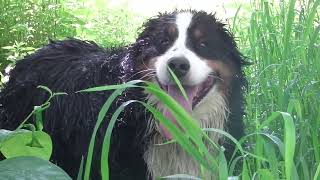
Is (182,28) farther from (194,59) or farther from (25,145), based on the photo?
(25,145)

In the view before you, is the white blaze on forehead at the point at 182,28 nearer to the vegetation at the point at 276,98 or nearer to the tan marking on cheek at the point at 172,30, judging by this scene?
the tan marking on cheek at the point at 172,30

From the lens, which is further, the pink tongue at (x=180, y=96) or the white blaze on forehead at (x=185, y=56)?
the pink tongue at (x=180, y=96)

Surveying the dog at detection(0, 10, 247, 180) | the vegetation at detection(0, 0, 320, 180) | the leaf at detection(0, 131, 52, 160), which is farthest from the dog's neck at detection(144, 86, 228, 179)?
the leaf at detection(0, 131, 52, 160)

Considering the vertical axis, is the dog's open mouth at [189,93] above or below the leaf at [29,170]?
below

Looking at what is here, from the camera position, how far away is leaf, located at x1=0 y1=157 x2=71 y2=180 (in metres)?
1.19

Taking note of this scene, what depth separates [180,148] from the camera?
3.22m

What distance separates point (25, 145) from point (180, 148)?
1880 millimetres

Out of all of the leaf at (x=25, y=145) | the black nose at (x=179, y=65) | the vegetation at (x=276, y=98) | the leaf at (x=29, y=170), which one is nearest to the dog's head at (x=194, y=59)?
the black nose at (x=179, y=65)

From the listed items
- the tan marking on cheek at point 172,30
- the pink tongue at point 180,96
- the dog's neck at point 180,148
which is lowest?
the dog's neck at point 180,148

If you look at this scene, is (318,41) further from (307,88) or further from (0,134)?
(0,134)

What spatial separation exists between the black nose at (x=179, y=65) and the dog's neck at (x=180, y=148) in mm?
328

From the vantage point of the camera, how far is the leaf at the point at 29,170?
1193 mm

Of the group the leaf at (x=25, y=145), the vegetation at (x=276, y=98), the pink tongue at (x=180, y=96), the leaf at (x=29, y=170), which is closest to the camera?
the leaf at (x=29, y=170)

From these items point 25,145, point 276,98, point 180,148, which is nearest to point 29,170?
point 25,145
